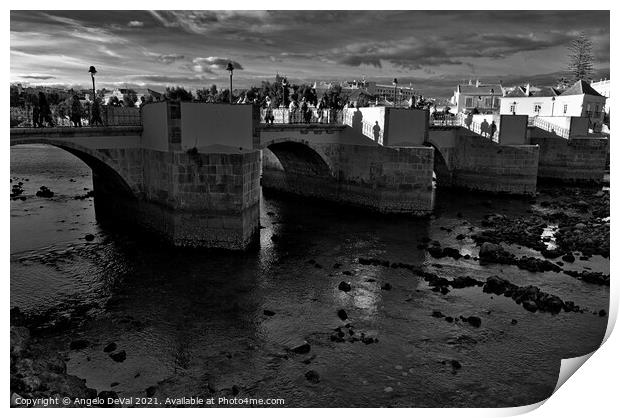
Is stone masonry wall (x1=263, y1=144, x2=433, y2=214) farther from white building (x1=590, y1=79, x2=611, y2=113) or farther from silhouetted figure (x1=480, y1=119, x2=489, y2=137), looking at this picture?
white building (x1=590, y1=79, x2=611, y2=113)

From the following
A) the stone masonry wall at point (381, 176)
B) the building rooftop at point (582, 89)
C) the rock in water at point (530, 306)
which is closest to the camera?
the rock in water at point (530, 306)

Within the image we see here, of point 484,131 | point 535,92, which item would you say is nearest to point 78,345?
point 484,131

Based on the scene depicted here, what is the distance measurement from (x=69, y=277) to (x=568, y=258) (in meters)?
16.0

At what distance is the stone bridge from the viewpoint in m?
15.8

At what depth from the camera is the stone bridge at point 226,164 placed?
15.8 m

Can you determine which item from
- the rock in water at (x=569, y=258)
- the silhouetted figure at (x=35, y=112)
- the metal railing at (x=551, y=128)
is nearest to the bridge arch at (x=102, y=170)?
the silhouetted figure at (x=35, y=112)

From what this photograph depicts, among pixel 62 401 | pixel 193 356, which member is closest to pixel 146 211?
pixel 193 356

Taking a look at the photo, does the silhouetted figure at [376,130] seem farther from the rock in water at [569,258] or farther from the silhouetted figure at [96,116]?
the silhouetted figure at [96,116]

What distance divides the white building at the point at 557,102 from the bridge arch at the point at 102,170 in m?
37.4

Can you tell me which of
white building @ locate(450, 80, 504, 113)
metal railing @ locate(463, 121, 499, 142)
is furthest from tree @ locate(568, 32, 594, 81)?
white building @ locate(450, 80, 504, 113)

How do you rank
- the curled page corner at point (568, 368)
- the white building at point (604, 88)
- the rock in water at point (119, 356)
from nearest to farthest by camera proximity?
the curled page corner at point (568, 368) < the rock in water at point (119, 356) < the white building at point (604, 88)

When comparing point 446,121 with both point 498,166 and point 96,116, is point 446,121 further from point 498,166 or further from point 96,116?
point 96,116

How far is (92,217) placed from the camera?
68.2 feet

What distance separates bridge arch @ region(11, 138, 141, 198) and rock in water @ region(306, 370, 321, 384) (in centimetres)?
1093
